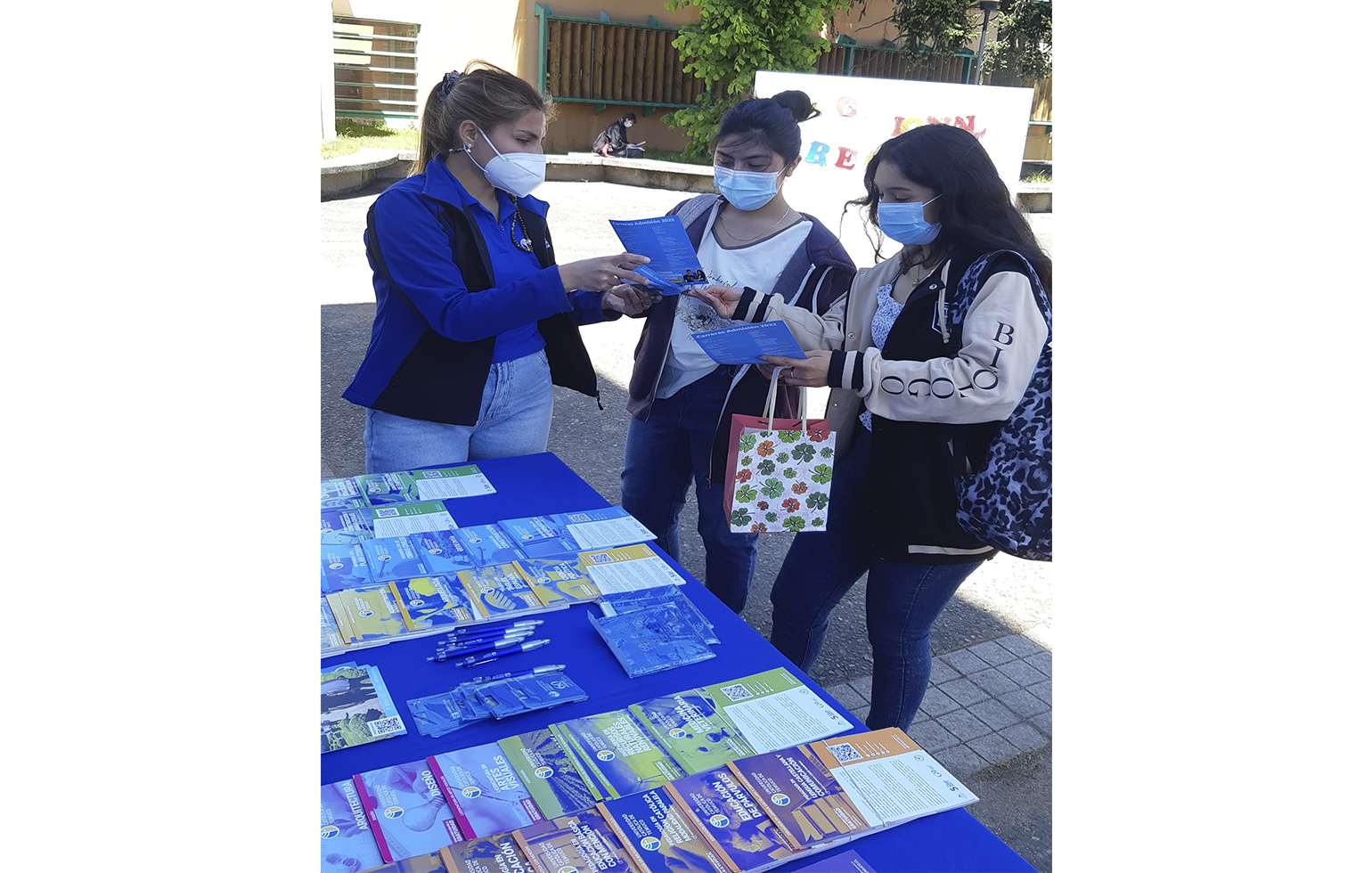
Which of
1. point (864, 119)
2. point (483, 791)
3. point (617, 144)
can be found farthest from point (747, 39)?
point (483, 791)

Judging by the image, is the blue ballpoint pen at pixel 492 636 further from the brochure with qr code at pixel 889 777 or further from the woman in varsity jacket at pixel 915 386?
the woman in varsity jacket at pixel 915 386

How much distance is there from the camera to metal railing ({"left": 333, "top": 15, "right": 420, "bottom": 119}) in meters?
13.1

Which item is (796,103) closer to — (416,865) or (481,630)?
(481,630)

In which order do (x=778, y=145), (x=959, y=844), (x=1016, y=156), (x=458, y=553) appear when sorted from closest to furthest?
(x=959, y=844)
(x=458, y=553)
(x=778, y=145)
(x=1016, y=156)

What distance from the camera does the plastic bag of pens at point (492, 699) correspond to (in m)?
1.25

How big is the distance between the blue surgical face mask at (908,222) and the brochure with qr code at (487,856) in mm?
1473

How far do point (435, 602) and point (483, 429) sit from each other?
84cm

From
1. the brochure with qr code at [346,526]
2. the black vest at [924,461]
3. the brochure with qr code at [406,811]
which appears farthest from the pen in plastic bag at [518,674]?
the black vest at [924,461]

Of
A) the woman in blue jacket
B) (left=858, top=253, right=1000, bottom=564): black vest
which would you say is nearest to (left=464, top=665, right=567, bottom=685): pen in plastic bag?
(left=858, top=253, right=1000, bottom=564): black vest
